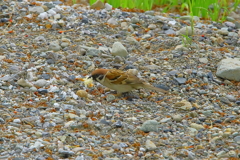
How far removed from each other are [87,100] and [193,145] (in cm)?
178

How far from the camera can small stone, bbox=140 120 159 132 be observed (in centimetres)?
539

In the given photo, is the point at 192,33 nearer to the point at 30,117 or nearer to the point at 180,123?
the point at 180,123

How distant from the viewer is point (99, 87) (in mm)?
6828

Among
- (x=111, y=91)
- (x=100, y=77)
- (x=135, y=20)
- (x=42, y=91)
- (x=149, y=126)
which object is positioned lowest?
(x=111, y=91)

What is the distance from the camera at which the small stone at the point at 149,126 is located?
539 centimetres

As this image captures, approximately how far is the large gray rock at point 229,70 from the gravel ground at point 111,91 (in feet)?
0.05

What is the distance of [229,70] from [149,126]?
2.29m

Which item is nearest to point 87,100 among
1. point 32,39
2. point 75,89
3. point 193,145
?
point 75,89

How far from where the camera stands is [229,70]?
704cm

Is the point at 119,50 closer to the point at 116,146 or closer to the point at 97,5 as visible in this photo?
the point at 97,5

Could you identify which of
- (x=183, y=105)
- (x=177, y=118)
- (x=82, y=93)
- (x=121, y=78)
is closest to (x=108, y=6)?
(x=121, y=78)

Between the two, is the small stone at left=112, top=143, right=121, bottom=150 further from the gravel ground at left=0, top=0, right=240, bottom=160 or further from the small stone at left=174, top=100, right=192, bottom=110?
the small stone at left=174, top=100, right=192, bottom=110

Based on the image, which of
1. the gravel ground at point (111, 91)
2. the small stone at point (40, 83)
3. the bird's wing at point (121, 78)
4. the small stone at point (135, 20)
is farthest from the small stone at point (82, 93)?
the small stone at point (135, 20)

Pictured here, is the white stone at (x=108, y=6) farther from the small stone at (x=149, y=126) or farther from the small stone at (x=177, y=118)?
the small stone at (x=149, y=126)
